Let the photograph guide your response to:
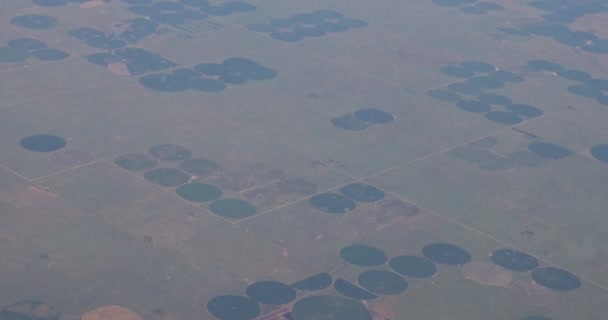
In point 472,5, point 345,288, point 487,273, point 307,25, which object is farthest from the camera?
point 472,5

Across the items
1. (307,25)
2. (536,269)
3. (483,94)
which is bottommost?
(536,269)

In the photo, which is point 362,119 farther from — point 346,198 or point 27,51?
point 27,51

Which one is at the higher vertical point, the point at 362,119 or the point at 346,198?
the point at 362,119

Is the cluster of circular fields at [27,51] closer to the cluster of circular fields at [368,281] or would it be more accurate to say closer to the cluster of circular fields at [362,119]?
the cluster of circular fields at [362,119]

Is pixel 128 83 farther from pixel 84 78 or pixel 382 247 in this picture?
pixel 382 247

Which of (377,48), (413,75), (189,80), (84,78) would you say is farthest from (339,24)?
(84,78)

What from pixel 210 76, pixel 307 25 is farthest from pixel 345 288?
pixel 307 25
